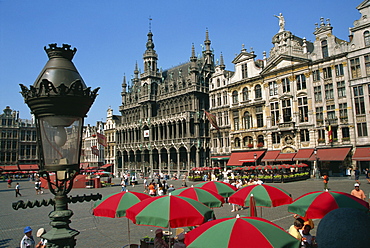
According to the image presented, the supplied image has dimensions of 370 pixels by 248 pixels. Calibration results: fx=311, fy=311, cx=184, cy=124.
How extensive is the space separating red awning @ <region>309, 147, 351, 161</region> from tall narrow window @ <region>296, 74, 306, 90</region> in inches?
352

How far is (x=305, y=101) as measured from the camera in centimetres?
4219

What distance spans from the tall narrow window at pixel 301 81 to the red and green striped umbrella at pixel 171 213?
37755mm

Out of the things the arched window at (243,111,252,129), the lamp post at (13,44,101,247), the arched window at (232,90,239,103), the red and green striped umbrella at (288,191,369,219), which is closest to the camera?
the lamp post at (13,44,101,247)

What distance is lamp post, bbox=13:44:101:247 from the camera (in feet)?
14.4

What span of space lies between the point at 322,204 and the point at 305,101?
35.7m

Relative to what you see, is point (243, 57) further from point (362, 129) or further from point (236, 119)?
point (362, 129)

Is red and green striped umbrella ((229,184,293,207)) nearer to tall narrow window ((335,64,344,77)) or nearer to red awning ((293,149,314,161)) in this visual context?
red awning ((293,149,314,161))

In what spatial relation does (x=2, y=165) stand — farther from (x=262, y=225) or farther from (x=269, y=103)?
(x=262, y=225)

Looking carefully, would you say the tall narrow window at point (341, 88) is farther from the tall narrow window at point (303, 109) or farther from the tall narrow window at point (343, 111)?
the tall narrow window at point (303, 109)

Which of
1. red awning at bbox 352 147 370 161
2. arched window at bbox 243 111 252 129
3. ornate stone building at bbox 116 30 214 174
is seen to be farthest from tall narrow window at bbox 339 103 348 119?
ornate stone building at bbox 116 30 214 174

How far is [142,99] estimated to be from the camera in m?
67.9

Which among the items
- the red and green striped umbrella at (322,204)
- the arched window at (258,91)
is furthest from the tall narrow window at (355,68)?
the red and green striped umbrella at (322,204)

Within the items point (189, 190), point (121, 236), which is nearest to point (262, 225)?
point (189, 190)

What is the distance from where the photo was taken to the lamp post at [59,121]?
173 inches
